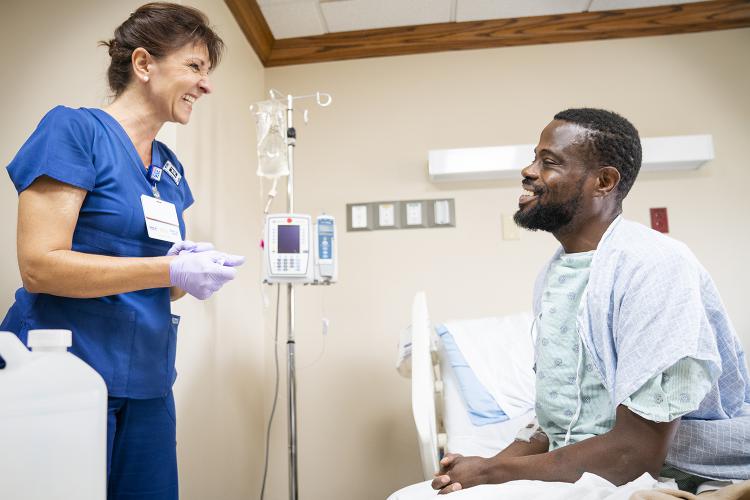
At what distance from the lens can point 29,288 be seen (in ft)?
3.79

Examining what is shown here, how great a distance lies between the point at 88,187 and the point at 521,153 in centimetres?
197

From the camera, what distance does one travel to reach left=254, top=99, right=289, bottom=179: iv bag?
2.48 meters

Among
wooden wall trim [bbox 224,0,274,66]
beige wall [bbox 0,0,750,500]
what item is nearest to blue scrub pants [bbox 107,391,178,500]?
beige wall [bbox 0,0,750,500]

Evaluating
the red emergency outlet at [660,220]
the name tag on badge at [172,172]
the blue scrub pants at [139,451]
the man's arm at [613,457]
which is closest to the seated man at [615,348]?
the man's arm at [613,457]

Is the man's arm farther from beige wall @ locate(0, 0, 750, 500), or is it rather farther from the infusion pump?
beige wall @ locate(0, 0, 750, 500)

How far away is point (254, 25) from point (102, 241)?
185 cm

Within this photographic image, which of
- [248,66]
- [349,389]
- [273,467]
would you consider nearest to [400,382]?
[349,389]

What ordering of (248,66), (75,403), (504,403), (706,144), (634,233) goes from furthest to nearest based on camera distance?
(248,66)
(706,144)
(504,403)
(634,233)
(75,403)

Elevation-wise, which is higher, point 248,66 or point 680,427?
point 248,66

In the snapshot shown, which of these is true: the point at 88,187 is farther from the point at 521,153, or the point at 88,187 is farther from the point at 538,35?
the point at 538,35

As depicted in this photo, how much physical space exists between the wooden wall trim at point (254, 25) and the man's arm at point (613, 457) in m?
2.28

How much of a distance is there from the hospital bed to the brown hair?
1.02 metres

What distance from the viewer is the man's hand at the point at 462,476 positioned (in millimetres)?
1089

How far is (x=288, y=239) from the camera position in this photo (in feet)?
7.32
